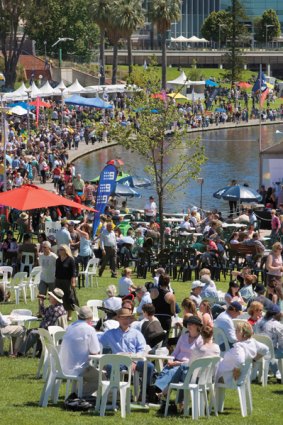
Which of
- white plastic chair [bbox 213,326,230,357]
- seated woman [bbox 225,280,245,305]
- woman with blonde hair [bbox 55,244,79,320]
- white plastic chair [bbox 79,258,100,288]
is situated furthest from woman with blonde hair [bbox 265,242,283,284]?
white plastic chair [bbox 213,326,230,357]

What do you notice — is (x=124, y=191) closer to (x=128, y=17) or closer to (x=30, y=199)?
(x=30, y=199)

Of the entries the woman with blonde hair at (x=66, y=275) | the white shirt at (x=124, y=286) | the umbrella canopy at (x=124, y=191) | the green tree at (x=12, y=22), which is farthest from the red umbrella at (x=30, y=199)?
the green tree at (x=12, y=22)

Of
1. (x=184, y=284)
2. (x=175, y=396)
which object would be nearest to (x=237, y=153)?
(x=184, y=284)

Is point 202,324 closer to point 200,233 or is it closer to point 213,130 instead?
point 200,233

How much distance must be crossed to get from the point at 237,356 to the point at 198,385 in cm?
67

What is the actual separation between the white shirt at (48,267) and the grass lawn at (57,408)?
11.8ft

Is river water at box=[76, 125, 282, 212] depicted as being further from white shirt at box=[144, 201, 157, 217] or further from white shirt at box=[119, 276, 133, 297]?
white shirt at box=[119, 276, 133, 297]

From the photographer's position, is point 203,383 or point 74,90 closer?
point 203,383

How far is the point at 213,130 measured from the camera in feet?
292

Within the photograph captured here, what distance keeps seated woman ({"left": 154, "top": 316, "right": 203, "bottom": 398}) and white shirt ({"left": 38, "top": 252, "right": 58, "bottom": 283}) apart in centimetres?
654

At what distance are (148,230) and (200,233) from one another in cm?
149

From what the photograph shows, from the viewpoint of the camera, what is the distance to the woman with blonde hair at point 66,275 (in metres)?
19.8

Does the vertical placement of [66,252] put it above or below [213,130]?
above

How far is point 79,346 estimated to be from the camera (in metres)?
14.4
